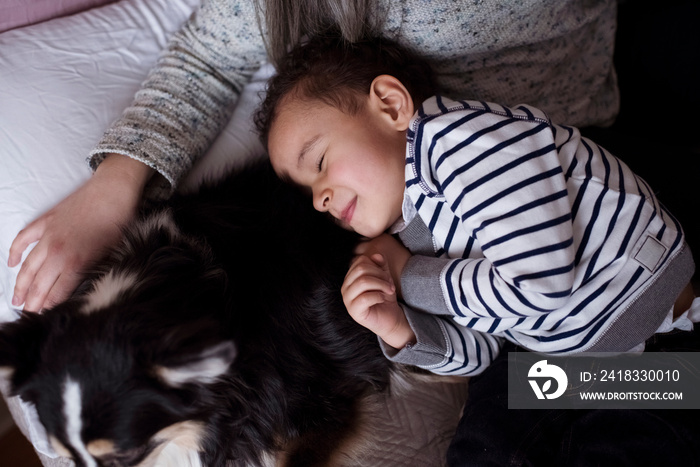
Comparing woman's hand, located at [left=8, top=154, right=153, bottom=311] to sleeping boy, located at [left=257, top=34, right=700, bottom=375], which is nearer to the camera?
sleeping boy, located at [left=257, top=34, right=700, bottom=375]

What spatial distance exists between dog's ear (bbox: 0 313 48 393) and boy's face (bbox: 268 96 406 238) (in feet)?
1.60

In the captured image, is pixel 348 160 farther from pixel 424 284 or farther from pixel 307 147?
pixel 424 284

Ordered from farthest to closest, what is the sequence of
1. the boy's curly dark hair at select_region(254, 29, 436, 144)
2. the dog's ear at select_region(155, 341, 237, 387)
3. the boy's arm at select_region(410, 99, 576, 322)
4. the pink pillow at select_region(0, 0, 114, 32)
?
the pink pillow at select_region(0, 0, 114, 32) → the boy's curly dark hair at select_region(254, 29, 436, 144) → the boy's arm at select_region(410, 99, 576, 322) → the dog's ear at select_region(155, 341, 237, 387)

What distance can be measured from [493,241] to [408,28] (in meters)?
0.51

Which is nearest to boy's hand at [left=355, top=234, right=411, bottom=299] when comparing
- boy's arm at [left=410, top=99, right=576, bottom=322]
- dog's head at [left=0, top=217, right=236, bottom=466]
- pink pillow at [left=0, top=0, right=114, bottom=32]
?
boy's arm at [left=410, top=99, right=576, bottom=322]

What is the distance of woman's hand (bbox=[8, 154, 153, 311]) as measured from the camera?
0.93 m

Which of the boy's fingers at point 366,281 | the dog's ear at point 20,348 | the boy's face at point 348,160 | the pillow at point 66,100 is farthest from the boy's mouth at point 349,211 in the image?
the dog's ear at point 20,348

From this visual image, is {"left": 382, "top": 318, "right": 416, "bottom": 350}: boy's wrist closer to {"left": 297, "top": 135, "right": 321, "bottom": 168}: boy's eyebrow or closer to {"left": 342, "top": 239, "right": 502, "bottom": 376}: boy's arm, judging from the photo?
{"left": 342, "top": 239, "right": 502, "bottom": 376}: boy's arm

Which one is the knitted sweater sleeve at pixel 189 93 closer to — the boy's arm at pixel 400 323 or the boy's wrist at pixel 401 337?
the boy's arm at pixel 400 323

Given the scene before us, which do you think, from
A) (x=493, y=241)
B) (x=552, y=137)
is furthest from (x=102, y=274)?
(x=552, y=137)

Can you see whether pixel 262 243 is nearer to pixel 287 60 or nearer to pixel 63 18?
pixel 287 60

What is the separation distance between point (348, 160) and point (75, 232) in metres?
0.51

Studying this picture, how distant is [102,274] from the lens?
35.4 inches

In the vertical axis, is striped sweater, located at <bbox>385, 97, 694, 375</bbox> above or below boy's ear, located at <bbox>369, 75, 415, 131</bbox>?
below
